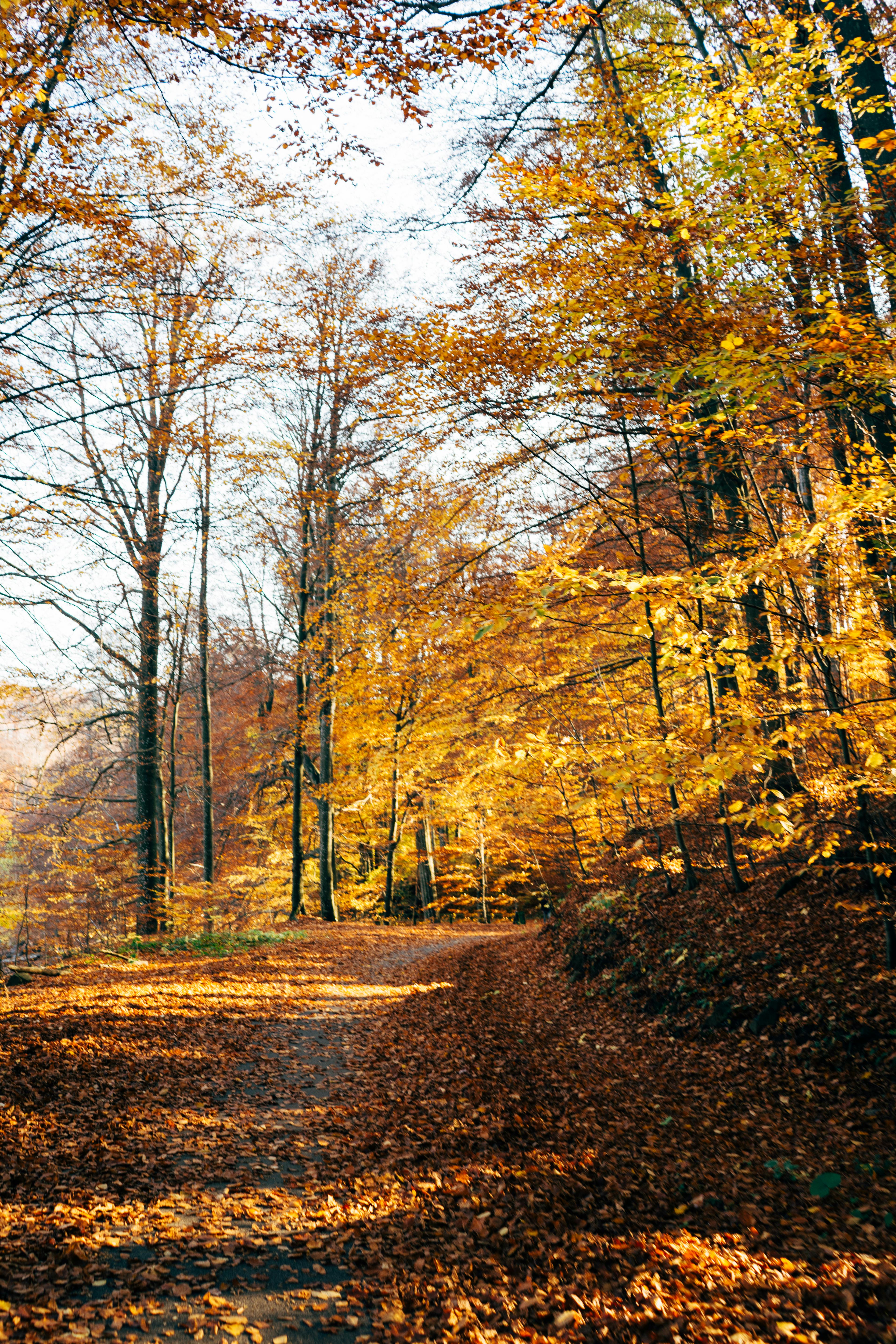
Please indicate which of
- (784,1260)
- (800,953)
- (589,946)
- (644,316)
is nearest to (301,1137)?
(784,1260)

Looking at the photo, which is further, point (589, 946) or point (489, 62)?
point (589, 946)

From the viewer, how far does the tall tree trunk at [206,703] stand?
16516mm

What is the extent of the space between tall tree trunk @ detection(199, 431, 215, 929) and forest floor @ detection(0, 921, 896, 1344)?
388 inches

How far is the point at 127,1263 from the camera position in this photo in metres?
3.38

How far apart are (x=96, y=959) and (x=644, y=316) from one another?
10.4 meters

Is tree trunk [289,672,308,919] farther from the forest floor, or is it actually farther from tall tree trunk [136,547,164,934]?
the forest floor

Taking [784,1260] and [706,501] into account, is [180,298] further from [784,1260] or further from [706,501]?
[784,1260]

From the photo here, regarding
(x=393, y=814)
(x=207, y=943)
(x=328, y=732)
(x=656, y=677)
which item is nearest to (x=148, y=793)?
(x=207, y=943)

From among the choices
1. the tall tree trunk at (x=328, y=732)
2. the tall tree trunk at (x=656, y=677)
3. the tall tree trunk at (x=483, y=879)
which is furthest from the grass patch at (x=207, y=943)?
the tall tree trunk at (x=483, y=879)

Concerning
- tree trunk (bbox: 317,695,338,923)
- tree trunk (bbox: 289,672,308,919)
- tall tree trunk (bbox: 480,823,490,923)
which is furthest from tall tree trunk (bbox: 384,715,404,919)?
tall tree trunk (bbox: 480,823,490,923)

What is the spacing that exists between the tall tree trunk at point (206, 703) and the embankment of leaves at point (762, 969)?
10.4 metres

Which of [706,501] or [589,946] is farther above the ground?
[706,501]

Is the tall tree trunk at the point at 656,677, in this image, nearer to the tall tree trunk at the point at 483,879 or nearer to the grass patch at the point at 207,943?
the grass patch at the point at 207,943

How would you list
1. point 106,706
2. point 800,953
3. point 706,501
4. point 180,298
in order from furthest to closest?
point 106,706 → point 706,501 → point 180,298 → point 800,953
